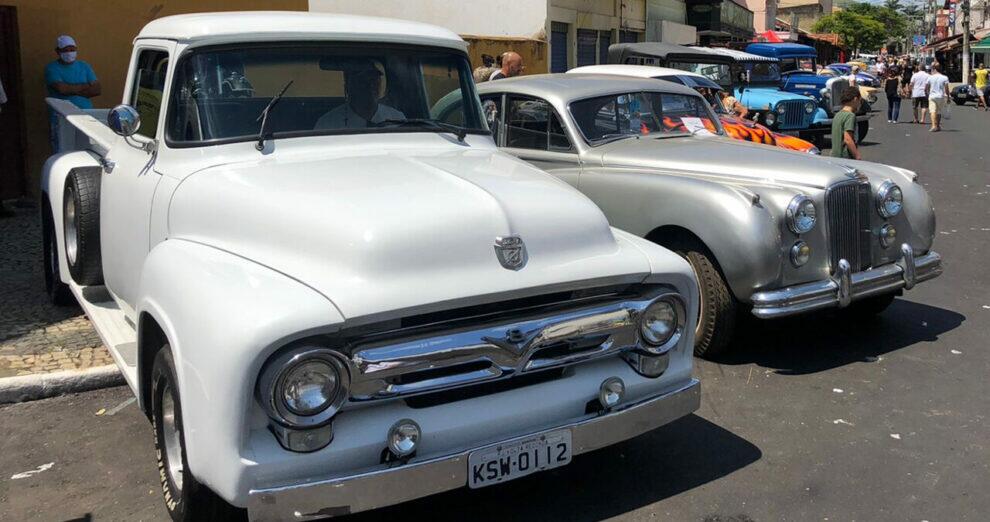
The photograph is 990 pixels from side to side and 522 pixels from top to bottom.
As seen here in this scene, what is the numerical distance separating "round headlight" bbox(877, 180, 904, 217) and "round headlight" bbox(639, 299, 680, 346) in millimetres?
2935

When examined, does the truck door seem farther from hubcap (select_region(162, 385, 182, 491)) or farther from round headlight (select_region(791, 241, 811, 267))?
round headlight (select_region(791, 241, 811, 267))

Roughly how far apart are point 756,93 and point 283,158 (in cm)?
1540

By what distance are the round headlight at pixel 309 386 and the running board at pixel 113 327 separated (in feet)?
3.84

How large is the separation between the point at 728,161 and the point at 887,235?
1123mm

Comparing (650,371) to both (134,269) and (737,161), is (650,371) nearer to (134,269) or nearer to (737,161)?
(134,269)

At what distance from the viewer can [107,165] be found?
4.82m

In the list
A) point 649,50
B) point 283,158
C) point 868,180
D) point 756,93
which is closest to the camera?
point 283,158

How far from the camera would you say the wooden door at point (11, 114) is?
9.61m

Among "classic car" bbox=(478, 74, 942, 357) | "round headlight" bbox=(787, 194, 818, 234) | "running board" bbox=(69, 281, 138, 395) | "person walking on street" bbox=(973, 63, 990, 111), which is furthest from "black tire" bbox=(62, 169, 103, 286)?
"person walking on street" bbox=(973, 63, 990, 111)

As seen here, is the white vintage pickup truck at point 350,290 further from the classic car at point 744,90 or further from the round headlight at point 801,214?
the classic car at point 744,90

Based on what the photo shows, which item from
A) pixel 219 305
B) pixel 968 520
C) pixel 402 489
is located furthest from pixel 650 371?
pixel 219 305

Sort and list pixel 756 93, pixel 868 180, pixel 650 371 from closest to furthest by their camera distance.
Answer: pixel 650 371 → pixel 868 180 → pixel 756 93

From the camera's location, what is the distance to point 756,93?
1791 centimetres

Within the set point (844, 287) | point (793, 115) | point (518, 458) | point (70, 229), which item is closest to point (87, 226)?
point (70, 229)
